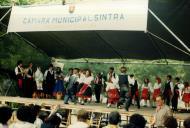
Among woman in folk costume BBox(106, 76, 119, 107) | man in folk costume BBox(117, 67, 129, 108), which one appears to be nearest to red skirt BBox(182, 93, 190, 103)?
woman in folk costume BBox(106, 76, 119, 107)

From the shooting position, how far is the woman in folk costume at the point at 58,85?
52.9 ft

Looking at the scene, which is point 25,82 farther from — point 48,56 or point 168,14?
point 168,14

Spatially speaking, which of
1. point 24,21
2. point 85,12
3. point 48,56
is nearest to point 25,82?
point 48,56

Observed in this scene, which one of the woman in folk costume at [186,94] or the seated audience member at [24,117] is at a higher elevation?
the woman in folk costume at [186,94]

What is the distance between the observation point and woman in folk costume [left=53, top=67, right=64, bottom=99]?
16.1 metres

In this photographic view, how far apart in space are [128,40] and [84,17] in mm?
3618

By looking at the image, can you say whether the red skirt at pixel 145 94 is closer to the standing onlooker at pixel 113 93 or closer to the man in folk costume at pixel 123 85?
the standing onlooker at pixel 113 93

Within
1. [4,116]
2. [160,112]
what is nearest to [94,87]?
[160,112]

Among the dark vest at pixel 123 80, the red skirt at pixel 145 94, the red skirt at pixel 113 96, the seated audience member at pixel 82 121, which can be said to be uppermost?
the dark vest at pixel 123 80

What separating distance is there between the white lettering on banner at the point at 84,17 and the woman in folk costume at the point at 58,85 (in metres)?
5.67

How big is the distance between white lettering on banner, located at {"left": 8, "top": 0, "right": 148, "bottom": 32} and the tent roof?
0.67m

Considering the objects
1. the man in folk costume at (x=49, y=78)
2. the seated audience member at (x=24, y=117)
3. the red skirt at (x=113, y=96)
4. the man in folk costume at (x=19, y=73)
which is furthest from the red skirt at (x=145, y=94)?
the seated audience member at (x=24, y=117)

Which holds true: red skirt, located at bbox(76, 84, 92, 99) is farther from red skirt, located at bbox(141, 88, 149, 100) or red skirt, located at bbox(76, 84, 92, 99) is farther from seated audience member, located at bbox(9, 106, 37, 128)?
seated audience member, located at bbox(9, 106, 37, 128)

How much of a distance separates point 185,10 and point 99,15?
2181 mm
